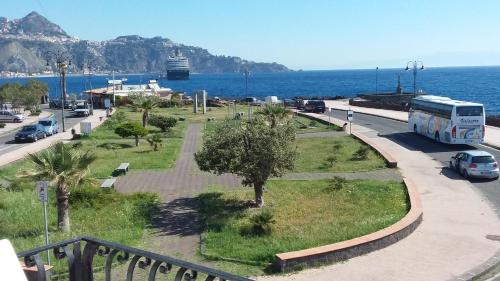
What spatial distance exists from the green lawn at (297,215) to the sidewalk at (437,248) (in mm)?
969

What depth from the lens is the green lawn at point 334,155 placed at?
86.3 feet

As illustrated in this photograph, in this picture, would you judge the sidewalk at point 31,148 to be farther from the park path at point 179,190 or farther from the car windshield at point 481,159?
the car windshield at point 481,159

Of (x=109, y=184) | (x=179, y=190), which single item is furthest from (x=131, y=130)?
(x=179, y=190)

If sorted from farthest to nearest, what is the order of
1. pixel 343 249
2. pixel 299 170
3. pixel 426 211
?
pixel 299 170 < pixel 426 211 < pixel 343 249

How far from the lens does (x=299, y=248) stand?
13844mm

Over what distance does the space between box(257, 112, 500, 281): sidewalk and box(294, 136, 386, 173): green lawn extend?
495cm

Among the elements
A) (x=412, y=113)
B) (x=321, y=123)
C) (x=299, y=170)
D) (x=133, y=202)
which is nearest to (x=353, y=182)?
(x=299, y=170)

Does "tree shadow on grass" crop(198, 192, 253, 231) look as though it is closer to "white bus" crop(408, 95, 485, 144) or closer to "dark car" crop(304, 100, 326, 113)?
"white bus" crop(408, 95, 485, 144)

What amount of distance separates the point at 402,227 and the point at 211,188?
8885 mm

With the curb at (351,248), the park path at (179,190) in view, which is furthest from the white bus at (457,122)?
the curb at (351,248)

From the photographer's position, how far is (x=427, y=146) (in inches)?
1351

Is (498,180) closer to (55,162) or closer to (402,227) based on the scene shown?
(402,227)

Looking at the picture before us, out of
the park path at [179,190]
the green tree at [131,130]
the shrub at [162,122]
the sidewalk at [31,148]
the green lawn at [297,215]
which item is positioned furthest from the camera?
the shrub at [162,122]

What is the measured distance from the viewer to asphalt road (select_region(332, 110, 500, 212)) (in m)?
22.1
